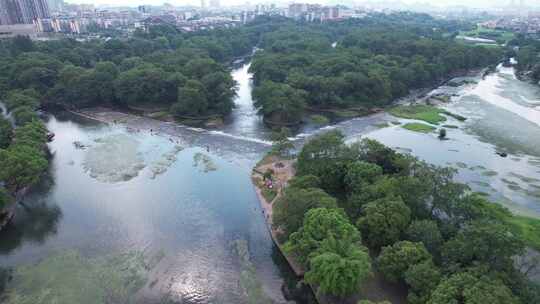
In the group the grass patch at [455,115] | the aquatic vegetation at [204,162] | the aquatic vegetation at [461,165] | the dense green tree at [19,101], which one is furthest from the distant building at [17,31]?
the aquatic vegetation at [461,165]

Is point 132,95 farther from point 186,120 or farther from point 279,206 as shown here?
point 279,206

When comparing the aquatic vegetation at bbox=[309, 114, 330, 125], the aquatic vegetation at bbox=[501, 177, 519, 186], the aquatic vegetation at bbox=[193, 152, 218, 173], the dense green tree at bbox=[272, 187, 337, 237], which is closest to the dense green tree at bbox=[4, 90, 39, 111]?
the aquatic vegetation at bbox=[193, 152, 218, 173]

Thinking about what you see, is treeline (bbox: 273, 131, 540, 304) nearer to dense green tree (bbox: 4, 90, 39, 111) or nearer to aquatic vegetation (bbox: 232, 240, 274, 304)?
aquatic vegetation (bbox: 232, 240, 274, 304)

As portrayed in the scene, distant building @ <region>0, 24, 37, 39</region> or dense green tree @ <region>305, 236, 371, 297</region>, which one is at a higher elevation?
distant building @ <region>0, 24, 37, 39</region>

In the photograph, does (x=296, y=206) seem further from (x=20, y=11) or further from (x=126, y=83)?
(x=20, y=11)

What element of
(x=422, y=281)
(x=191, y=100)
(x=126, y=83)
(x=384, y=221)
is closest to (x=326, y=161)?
(x=384, y=221)
